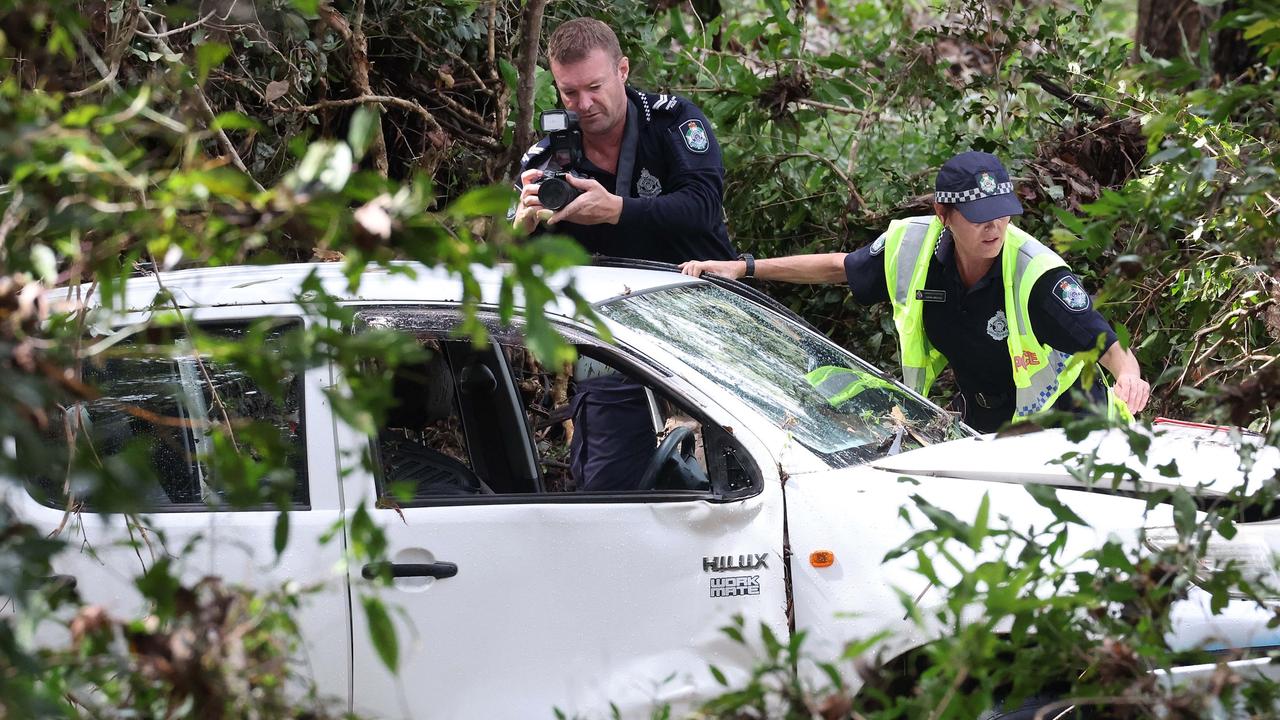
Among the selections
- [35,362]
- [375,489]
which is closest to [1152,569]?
[35,362]

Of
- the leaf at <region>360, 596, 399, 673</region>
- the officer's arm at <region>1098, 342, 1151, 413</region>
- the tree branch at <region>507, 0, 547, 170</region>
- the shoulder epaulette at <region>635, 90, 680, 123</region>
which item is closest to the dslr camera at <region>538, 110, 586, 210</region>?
the shoulder epaulette at <region>635, 90, 680, 123</region>

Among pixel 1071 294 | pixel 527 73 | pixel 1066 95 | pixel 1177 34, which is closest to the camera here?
pixel 1071 294

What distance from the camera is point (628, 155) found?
15.0 ft

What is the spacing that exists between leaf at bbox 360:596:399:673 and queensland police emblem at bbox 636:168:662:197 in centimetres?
325

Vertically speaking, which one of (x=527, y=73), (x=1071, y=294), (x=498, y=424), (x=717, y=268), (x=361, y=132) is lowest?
(x=498, y=424)

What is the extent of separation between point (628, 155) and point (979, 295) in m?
1.26

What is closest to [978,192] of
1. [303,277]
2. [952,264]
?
[952,264]

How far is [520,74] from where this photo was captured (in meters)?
5.15

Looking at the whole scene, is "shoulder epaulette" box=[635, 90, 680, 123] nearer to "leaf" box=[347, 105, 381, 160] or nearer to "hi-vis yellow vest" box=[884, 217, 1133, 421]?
"hi-vis yellow vest" box=[884, 217, 1133, 421]

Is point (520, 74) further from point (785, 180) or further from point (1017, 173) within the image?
point (1017, 173)

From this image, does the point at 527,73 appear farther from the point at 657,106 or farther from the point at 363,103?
the point at 363,103

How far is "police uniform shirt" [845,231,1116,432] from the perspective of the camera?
407 cm

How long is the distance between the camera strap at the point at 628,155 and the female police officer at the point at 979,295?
0.47 meters

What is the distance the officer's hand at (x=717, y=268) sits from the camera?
4.10m
